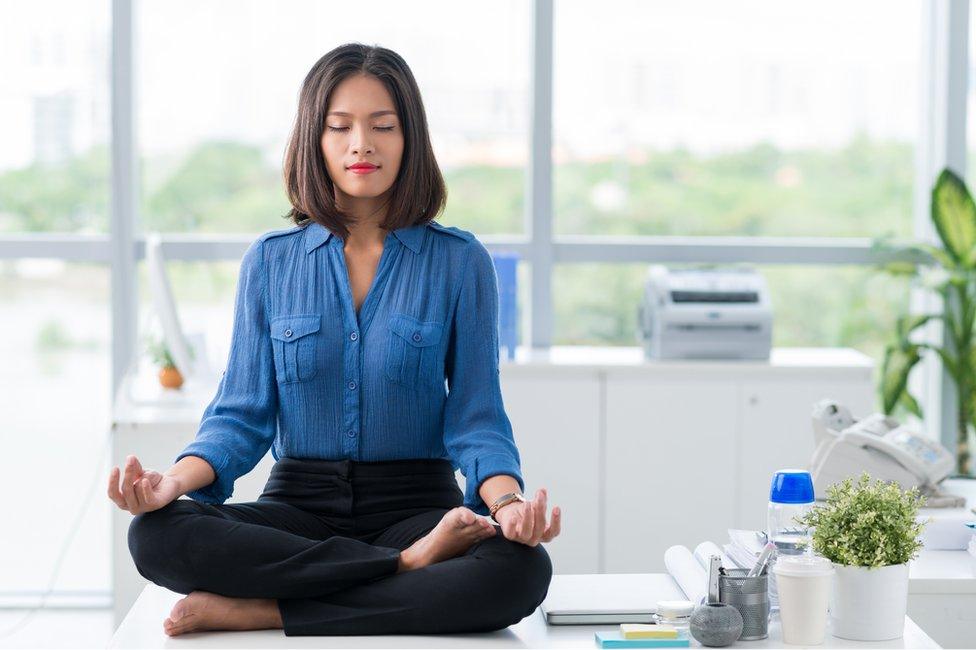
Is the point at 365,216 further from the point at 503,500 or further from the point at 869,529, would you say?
the point at 869,529

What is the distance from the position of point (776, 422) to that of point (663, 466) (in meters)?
0.36

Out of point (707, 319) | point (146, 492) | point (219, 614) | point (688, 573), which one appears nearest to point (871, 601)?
point (688, 573)

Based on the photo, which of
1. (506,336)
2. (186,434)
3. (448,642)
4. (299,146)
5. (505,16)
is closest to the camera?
(448,642)

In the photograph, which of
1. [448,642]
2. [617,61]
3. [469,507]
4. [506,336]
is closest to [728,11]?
[617,61]

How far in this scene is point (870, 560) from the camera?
6.31 feet

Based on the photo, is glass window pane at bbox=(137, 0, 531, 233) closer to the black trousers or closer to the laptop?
the laptop

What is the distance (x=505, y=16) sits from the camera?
4113 millimetres

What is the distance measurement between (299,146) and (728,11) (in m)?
2.24

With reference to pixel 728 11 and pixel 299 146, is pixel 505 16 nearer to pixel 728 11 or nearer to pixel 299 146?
pixel 728 11

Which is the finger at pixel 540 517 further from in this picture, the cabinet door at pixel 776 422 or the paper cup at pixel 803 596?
the cabinet door at pixel 776 422

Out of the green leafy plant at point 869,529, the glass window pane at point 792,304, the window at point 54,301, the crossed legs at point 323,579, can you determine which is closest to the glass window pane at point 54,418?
the window at point 54,301

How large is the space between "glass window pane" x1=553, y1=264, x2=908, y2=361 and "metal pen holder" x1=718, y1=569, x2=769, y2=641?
2286 millimetres

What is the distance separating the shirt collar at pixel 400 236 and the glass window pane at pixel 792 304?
1812 mm

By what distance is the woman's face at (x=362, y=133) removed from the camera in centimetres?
235
